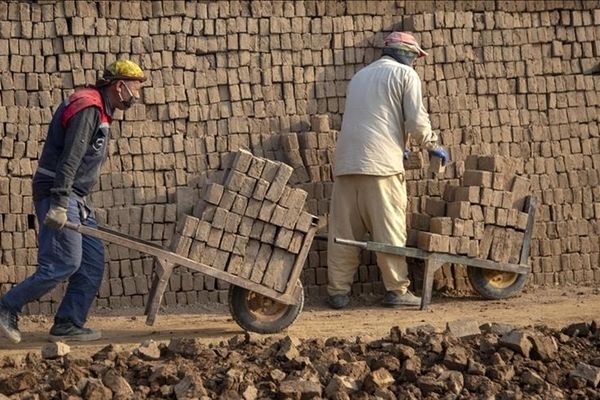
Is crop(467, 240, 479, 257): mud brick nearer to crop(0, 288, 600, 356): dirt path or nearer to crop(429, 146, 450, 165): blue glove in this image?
crop(0, 288, 600, 356): dirt path

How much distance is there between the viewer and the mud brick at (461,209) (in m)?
10.4

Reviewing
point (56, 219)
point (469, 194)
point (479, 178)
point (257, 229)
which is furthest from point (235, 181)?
point (479, 178)

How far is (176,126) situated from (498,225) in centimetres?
254

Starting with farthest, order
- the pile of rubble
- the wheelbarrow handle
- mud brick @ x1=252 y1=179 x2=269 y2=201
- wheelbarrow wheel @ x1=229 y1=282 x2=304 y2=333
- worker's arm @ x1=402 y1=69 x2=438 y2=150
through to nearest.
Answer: worker's arm @ x1=402 y1=69 x2=438 y2=150
the wheelbarrow handle
wheelbarrow wheel @ x1=229 y1=282 x2=304 y2=333
mud brick @ x1=252 y1=179 x2=269 y2=201
the pile of rubble

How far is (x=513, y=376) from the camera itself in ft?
25.6

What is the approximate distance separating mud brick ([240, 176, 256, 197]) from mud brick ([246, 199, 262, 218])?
5cm

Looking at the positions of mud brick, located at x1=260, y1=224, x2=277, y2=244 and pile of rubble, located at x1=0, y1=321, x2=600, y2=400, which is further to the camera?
mud brick, located at x1=260, y1=224, x2=277, y2=244

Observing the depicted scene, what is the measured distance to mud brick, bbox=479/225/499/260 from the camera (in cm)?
1050

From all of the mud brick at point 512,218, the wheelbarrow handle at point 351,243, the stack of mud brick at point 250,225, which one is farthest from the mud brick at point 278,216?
the mud brick at point 512,218

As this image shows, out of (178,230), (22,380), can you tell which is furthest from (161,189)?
(22,380)

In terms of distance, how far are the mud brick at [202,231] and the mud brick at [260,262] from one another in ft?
1.26

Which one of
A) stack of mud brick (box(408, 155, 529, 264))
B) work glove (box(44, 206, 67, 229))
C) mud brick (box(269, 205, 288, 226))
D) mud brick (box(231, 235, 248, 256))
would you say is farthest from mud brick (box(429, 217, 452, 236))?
work glove (box(44, 206, 67, 229))

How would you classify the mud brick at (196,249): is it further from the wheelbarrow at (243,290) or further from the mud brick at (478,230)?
the mud brick at (478,230)

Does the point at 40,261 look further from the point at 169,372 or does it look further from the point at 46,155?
the point at 169,372
